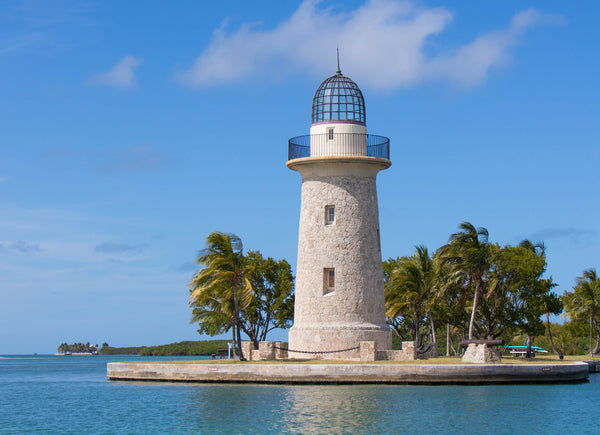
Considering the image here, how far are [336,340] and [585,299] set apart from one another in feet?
92.0

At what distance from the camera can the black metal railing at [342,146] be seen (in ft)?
126

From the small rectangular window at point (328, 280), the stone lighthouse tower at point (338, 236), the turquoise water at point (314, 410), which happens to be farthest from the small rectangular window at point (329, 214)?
the turquoise water at point (314, 410)

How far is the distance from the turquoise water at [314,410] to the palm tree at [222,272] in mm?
5096

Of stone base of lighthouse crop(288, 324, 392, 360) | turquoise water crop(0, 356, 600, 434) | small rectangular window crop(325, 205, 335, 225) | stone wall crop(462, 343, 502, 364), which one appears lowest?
turquoise water crop(0, 356, 600, 434)

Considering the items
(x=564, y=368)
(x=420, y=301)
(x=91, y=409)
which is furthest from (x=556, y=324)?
(x=91, y=409)

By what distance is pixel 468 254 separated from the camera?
1591 inches

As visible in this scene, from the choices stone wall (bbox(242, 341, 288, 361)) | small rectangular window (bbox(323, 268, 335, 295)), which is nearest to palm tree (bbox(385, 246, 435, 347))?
small rectangular window (bbox(323, 268, 335, 295))

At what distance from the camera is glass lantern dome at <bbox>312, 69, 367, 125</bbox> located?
39219 mm

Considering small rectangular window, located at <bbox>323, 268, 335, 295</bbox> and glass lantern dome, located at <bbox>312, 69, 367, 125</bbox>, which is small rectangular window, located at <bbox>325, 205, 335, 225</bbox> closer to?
small rectangular window, located at <bbox>323, 268, 335, 295</bbox>

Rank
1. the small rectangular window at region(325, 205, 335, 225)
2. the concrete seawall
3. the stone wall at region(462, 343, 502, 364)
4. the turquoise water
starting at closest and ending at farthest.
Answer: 1. the turquoise water
2. the concrete seawall
3. the stone wall at region(462, 343, 502, 364)
4. the small rectangular window at region(325, 205, 335, 225)

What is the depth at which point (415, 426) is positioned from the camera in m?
24.5

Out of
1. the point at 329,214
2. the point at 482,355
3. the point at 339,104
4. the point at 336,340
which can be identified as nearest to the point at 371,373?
the point at 336,340

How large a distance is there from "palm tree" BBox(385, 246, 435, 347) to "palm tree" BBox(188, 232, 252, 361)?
10256mm

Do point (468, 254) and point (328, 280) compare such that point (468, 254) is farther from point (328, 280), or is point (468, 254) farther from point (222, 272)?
point (222, 272)
